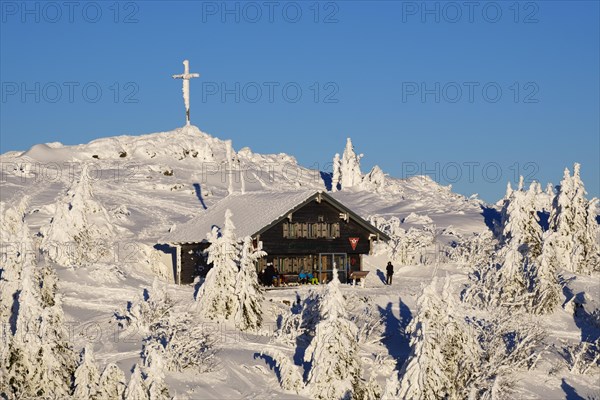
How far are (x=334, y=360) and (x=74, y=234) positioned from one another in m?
22.3

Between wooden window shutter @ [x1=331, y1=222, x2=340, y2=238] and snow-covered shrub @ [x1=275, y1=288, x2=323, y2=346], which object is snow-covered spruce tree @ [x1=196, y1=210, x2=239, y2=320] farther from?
wooden window shutter @ [x1=331, y1=222, x2=340, y2=238]

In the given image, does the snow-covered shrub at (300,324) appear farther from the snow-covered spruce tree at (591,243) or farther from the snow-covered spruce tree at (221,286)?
the snow-covered spruce tree at (591,243)

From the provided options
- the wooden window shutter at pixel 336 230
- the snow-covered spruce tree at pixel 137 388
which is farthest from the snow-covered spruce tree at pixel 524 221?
the snow-covered spruce tree at pixel 137 388

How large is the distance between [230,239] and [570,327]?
16.6m

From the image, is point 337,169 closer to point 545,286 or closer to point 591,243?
point 591,243

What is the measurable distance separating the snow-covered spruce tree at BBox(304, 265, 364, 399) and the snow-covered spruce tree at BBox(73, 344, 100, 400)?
7220 mm

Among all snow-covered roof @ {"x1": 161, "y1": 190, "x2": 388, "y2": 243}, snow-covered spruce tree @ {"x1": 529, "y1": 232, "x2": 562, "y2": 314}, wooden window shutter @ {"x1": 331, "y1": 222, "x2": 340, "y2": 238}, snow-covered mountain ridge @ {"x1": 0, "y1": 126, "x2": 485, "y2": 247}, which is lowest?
snow-covered spruce tree @ {"x1": 529, "y1": 232, "x2": 562, "y2": 314}

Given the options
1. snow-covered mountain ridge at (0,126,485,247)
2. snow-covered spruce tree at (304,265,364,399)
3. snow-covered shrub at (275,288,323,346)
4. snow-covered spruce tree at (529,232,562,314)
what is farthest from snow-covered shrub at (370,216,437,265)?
snow-covered spruce tree at (304,265,364,399)

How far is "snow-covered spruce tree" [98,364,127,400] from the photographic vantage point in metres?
31.5

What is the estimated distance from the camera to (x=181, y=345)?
115 feet

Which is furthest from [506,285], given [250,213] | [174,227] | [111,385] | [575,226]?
[111,385]

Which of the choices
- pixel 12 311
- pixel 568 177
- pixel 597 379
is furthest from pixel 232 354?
pixel 568 177

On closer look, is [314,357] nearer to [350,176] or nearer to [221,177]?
[221,177]

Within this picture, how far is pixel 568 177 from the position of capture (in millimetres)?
63094
